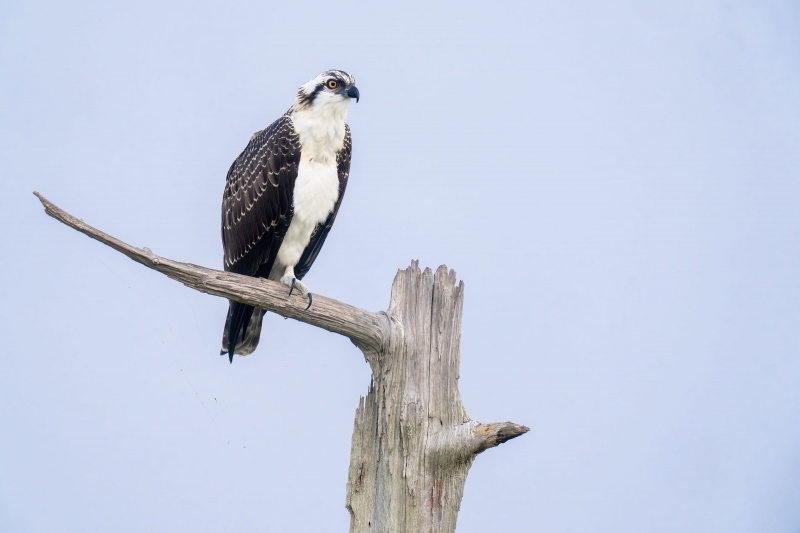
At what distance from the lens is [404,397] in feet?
17.5

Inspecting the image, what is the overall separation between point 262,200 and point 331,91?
1.00 m

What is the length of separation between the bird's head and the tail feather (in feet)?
5.40

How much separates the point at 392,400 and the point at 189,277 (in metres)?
1.49

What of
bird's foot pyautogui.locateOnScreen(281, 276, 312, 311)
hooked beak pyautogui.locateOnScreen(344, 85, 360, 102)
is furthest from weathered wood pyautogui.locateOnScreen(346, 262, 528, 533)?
hooked beak pyautogui.locateOnScreen(344, 85, 360, 102)

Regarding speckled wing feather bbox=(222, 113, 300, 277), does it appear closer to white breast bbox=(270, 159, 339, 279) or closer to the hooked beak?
white breast bbox=(270, 159, 339, 279)

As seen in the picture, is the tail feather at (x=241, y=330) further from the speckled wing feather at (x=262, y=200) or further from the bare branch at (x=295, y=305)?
the bare branch at (x=295, y=305)

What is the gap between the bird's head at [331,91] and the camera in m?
6.46

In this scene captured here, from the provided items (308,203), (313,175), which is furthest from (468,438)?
(313,175)

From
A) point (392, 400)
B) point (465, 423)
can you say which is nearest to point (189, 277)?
point (392, 400)

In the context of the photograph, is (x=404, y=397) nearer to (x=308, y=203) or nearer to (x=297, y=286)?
(x=297, y=286)

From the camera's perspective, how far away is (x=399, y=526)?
5133 millimetres

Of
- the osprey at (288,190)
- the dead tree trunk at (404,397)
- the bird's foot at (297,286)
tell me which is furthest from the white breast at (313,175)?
the dead tree trunk at (404,397)

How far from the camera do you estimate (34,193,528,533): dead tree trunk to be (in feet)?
16.9

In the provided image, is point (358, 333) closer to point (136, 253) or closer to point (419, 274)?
point (419, 274)
